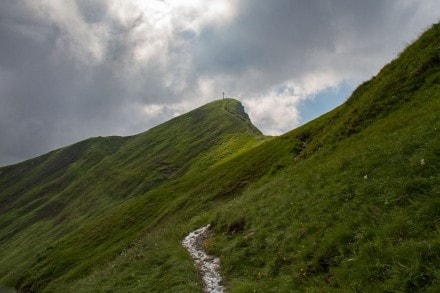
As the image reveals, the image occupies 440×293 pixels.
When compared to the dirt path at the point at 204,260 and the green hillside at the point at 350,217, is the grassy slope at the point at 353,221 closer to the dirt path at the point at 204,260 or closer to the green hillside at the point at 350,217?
the green hillside at the point at 350,217

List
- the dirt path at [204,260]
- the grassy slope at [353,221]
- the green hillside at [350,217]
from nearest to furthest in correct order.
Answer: the grassy slope at [353,221], the green hillside at [350,217], the dirt path at [204,260]

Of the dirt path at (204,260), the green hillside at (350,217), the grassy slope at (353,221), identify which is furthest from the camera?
the dirt path at (204,260)

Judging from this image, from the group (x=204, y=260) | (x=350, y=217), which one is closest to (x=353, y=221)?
(x=350, y=217)

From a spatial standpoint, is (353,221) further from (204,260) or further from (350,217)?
(204,260)

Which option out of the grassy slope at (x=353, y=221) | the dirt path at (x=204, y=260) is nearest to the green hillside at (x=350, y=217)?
the grassy slope at (x=353, y=221)

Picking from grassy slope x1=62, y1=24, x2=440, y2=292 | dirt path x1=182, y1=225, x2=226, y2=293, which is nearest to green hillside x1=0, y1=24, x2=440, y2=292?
grassy slope x1=62, y1=24, x2=440, y2=292

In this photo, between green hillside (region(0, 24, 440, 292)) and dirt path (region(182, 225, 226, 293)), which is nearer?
green hillside (region(0, 24, 440, 292))

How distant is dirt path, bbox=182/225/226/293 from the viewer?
2160 cm

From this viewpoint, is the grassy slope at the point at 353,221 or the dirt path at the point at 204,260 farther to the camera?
the dirt path at the point at 204,260

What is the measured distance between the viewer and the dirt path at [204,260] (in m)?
21.6

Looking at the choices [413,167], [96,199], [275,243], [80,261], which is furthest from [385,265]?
[96,199]

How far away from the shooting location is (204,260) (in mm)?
27031

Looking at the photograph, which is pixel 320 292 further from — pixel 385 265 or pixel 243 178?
pixel 243 178

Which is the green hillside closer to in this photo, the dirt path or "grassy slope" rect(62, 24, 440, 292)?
"grassy slope" rect(62, 24, 440, 292)
